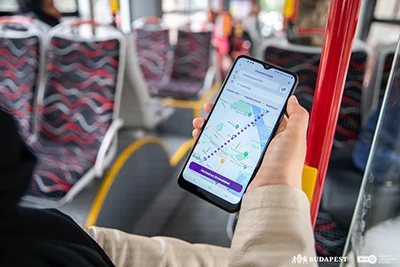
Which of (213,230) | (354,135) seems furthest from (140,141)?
(354,135)

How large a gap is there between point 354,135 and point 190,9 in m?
6.44

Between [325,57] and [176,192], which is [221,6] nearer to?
[176,192]

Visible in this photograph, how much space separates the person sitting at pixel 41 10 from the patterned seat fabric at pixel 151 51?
0.98m

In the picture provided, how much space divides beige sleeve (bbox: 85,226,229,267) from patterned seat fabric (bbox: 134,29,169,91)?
2.80 m

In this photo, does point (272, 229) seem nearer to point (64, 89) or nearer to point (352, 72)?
point (352, 72)

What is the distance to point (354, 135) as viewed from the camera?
1.49 m

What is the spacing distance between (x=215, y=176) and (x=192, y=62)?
112 inches

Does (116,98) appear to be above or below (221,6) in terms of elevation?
below

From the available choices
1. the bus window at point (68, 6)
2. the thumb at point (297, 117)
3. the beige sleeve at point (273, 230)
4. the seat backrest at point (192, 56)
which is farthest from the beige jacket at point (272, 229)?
the bus window at point (68, 6)

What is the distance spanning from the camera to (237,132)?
670 millimetres

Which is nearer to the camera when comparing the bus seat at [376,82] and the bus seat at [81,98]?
the bus seat at [376,82]

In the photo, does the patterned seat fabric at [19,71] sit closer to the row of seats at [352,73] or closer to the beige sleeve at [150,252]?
the row of seats at [352,73]

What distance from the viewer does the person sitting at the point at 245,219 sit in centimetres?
36

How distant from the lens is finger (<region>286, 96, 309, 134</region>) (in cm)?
55
